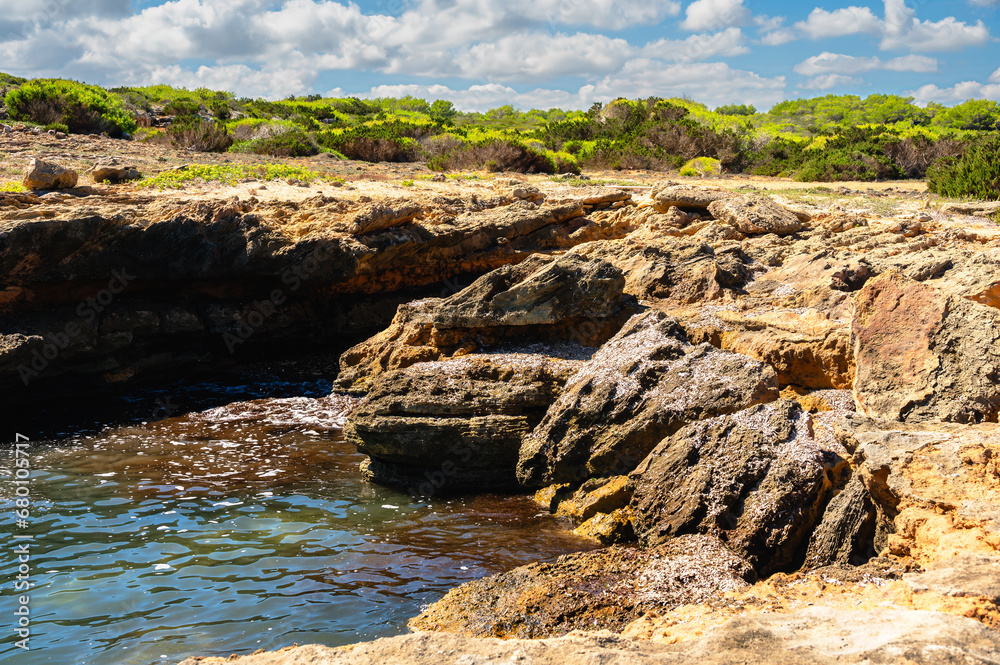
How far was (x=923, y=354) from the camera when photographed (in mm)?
6699

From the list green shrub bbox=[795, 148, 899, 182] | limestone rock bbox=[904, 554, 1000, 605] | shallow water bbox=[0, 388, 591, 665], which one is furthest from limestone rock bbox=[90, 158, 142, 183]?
green shrub bbox=[795, 148, 899, 182]

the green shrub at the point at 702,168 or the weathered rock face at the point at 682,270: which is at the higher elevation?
the green shrub at the point at 702,168

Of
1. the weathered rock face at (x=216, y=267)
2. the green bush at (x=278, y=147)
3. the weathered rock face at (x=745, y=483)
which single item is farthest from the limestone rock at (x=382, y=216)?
the green bush at (x=278, y=147)

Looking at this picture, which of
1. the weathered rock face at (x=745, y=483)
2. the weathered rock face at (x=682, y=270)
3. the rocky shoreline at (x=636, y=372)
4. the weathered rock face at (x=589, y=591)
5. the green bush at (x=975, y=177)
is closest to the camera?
the rocky shoreline at (x=636, y=372)

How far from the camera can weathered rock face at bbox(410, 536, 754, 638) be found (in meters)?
5.38

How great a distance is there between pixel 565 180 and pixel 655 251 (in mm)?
11779

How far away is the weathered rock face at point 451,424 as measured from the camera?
9375 mm

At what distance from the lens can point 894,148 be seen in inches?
1159

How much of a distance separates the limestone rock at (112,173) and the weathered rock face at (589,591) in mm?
14099

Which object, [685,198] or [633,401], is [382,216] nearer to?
[685,198]

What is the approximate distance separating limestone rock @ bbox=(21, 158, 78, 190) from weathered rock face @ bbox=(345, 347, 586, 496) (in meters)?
8.19

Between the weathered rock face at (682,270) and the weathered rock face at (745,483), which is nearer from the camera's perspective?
the weathered rock face at (745,483)

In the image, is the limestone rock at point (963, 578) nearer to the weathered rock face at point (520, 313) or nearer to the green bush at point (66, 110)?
the weathered rock face at point (520, 313)

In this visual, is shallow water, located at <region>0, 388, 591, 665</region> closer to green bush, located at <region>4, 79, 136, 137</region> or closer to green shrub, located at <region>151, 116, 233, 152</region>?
green shrub, located at <region>151, 116, 233, 152</region>
